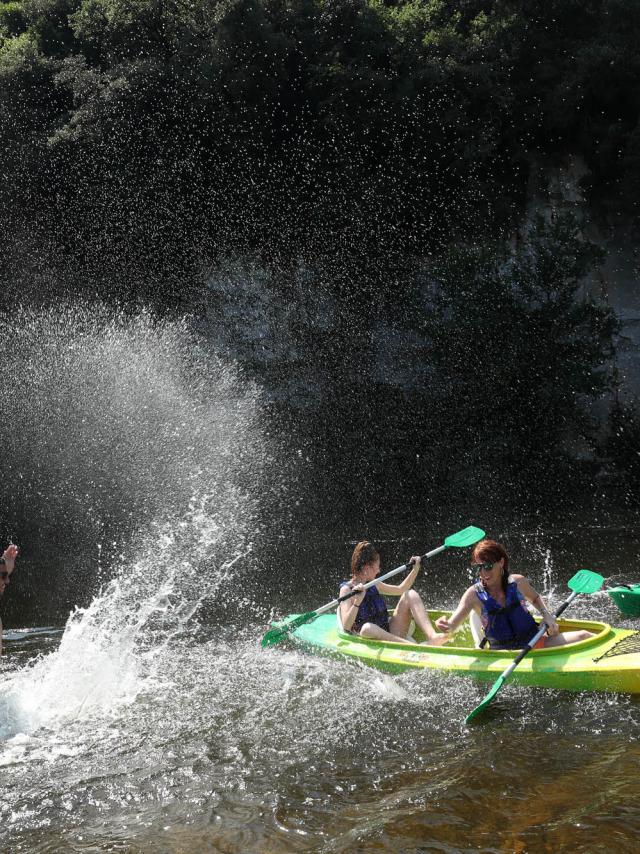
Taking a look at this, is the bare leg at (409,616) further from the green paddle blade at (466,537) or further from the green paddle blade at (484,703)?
the green paddle blade at (484,703)

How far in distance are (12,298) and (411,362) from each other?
9.65 meters

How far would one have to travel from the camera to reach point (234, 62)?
1845 cm

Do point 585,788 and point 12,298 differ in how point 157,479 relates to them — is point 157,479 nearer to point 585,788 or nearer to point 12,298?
point 12,298

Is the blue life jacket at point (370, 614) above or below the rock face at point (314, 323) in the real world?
below

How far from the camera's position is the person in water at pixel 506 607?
19.5 ft

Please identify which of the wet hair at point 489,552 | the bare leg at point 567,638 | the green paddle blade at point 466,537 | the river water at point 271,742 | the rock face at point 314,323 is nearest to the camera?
the river water at point 271,742

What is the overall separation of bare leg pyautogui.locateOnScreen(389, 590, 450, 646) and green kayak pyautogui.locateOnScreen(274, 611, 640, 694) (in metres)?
0.44

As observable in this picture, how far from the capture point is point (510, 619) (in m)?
6.02

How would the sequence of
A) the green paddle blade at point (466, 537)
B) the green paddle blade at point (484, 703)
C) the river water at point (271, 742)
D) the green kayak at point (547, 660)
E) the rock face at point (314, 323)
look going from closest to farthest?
the river water at point (271, 742)
the green paddle blade at point (484, 703)
the green kayak at point (547, 660)
the green paddle blade at point (466, 537)
the rock face at point (314, 323)

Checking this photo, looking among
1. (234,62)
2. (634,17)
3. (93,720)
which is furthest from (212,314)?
(93,720)

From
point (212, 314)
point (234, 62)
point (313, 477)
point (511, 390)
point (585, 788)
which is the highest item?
point (234, 62)

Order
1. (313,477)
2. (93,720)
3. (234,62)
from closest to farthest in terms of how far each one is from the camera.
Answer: (93,720), (313,477), (234,62)

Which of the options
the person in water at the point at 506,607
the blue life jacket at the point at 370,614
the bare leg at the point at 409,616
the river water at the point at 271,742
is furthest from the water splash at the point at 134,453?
the person in water at the point at 506,607

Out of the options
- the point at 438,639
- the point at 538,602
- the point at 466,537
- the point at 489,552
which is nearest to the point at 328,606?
the point at 438,639
